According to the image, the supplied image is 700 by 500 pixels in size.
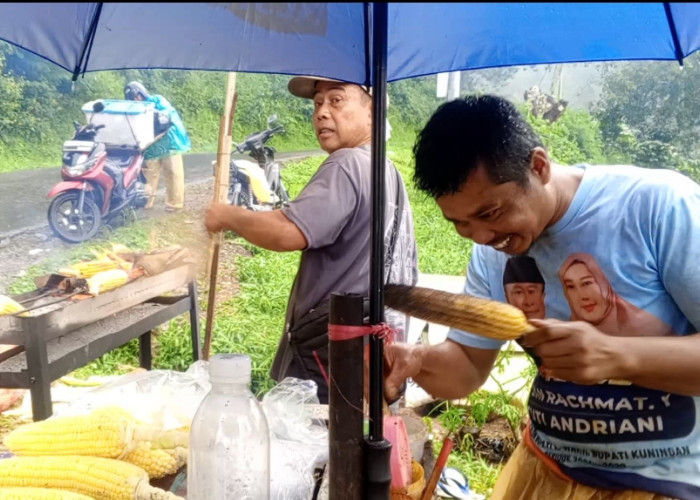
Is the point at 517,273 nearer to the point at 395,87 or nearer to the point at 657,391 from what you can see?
the point at 657,391

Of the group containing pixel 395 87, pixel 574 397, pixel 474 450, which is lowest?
Answer: pixel 474 450

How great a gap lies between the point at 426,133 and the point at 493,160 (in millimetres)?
177

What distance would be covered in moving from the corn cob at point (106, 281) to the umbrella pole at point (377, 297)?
2868 millimetres

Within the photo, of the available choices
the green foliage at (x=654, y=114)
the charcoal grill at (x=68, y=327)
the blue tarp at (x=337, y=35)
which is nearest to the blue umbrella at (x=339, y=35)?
the blue tarp at (x=337, y=35)

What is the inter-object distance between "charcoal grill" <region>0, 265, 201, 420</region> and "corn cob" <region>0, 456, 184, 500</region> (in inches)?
66.7

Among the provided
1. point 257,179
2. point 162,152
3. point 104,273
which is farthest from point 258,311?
point 104,273

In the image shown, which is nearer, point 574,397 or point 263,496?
point 263,496

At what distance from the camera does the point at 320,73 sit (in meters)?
1.77

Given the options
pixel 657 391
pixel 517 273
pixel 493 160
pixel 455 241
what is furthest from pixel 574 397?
pixel 455 241

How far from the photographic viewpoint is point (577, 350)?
123 cm

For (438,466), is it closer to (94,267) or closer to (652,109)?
(94,267)

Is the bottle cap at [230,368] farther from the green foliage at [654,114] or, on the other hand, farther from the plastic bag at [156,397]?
the green foliage at [654,114]

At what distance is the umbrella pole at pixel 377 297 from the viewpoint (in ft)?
3.25

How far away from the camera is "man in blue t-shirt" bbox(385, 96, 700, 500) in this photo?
1.35 metres
